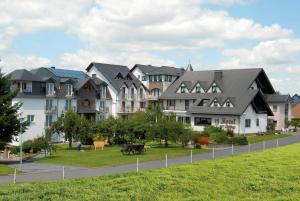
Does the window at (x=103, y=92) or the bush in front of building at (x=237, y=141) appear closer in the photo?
the bush in front of building at (x=237, y=141)

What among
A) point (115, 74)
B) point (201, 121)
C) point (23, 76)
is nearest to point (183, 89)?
point (201, 121)

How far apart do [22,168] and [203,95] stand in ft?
137

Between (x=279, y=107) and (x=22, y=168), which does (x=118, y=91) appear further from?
(x=22, y=168)

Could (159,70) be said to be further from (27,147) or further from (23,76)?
(27,147)

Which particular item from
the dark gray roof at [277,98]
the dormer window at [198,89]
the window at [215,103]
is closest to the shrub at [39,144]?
the window at [215,103]

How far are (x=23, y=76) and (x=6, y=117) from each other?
19.5 meters

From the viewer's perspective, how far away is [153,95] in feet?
267

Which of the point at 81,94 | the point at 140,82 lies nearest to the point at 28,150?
the point at 81,94

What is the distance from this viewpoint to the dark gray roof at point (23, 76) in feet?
193

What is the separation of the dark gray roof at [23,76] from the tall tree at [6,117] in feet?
51.3

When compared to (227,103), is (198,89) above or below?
above

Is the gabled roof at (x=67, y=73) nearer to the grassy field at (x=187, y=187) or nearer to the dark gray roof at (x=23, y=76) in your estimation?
the dark gray roof at (x=23, y=76)

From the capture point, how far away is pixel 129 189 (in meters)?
17.6

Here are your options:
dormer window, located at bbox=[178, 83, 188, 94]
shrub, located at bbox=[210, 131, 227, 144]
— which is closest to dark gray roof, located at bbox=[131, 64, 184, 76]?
dormer window, located at bbox=[178, 83, 188, 94]
